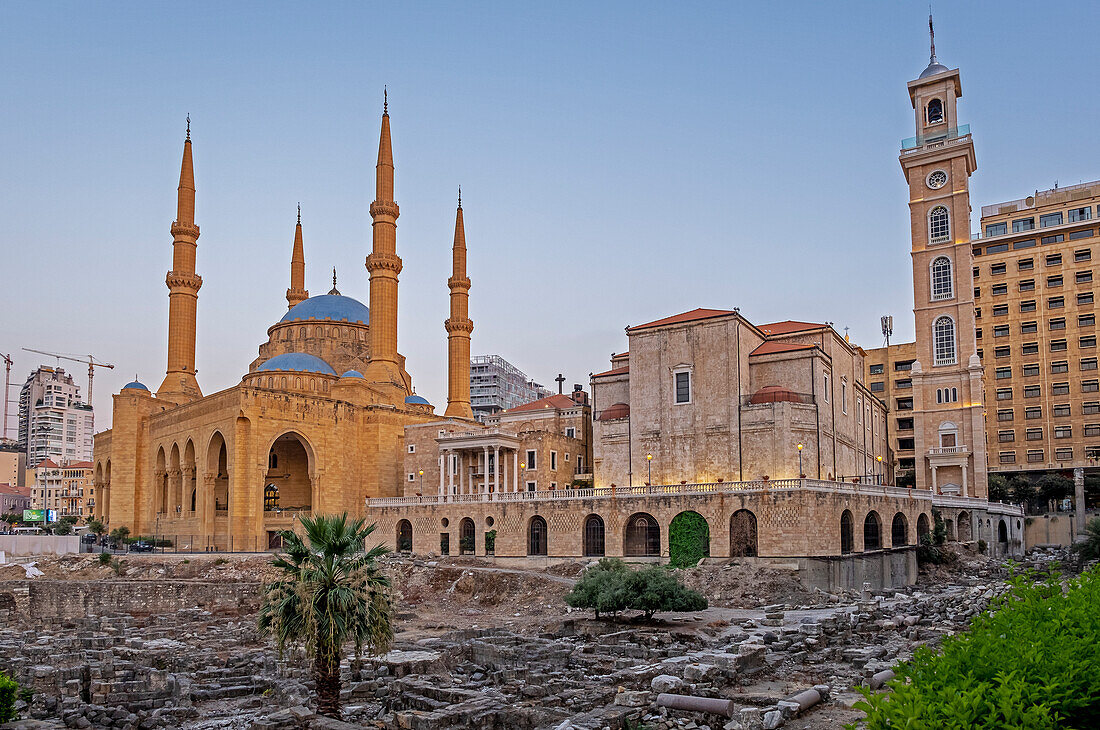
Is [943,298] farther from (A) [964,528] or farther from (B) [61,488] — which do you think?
A: (B) [61,488]

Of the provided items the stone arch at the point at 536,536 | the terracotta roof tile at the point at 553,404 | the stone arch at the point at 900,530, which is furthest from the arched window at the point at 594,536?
the terracotta roof tile at the point at 553,404

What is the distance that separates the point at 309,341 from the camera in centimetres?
6875

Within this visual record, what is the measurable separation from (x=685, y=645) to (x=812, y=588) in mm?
14046

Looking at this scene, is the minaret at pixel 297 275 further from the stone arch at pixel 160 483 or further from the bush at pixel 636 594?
the bush at pixel 636 594

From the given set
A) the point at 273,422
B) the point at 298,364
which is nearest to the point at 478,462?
the point at 273,422

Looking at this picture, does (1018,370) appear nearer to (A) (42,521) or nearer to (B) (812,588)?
(B) (812,588)

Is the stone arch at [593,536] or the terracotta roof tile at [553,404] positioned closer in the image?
the stone arch at [593,536]

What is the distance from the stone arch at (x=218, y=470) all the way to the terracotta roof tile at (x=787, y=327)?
32525mm

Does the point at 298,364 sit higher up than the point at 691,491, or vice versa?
the point at 298,364

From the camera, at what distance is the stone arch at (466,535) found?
45.5 metres

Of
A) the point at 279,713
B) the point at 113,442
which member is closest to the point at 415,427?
the point at 113,442

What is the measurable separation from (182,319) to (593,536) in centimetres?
3664

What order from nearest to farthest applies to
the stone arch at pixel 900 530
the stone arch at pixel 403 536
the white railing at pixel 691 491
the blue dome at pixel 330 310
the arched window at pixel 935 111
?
the white railing at pixel 691 491 → the stone arch at pixel 900 530 → the stone arch at pixel 403 536 → the arched window at pixel 935 111 → the blue dome at pixel 330 310

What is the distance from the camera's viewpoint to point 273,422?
171 feet
